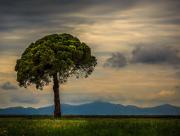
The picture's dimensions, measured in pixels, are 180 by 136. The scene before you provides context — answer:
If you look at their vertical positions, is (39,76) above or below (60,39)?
below

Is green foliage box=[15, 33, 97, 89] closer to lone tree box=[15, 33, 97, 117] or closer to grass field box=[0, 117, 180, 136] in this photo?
lone tree box=[15, 33, 97, 117]

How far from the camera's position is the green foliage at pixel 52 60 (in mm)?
77875

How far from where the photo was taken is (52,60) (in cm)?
7738

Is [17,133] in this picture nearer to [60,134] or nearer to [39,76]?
[60,134]

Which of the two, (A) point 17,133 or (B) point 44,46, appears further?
(B) point 44,46

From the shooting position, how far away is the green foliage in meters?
77.9

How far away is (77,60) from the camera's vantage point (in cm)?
8044

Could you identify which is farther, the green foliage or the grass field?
the green foliage

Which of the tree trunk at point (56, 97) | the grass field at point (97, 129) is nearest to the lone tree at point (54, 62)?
the tree trunk at point (56, 97)

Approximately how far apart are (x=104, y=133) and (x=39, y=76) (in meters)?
45.6

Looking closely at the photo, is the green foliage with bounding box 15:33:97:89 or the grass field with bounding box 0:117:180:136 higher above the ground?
the green foliage with bounding box 15:33:97:89

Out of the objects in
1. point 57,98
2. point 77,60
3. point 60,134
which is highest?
point 77,60

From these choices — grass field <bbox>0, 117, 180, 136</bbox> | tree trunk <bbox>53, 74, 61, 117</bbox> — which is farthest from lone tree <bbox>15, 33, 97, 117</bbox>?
grass field <bbox>0, 117, 180, 136</bbox>

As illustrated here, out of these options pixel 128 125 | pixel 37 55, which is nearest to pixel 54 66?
pixel 37 55
